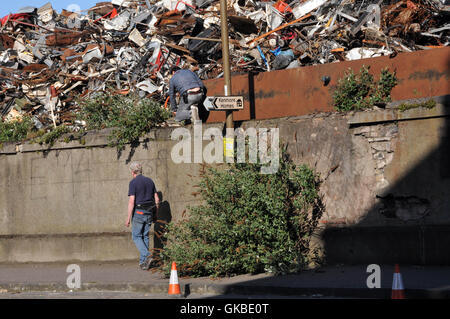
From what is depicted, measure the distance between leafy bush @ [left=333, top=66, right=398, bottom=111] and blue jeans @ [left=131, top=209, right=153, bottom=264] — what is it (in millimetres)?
3736

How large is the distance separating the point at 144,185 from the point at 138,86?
4584mm

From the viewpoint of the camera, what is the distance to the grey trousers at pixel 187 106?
41.2 feet

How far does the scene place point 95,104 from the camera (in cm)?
1377

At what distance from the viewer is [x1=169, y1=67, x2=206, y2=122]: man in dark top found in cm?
1251

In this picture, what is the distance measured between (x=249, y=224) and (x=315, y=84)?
2970mm

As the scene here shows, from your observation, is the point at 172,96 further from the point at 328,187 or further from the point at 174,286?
the point at 174,286

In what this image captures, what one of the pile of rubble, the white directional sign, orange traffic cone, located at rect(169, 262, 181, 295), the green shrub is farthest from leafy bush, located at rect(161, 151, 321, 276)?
the green shrub

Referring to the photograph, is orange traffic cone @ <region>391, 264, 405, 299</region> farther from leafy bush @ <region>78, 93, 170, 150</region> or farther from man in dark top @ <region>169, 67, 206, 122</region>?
leafy bush @ <region>78, 93, 170, 150</region>

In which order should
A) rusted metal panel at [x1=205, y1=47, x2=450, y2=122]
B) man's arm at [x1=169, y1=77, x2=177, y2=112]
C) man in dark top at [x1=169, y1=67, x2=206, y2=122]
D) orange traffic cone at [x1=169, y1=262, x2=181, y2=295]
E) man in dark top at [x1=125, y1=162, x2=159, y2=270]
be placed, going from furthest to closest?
1. man's arm at [x1=169, y1=77, x2=177, y2=112]
2. man in dark top at [x1=169, y1=67, x2=206, y2=122]
3. man in dark top at [x1=125, y1=162, x2=159, y2=270]
4. rusted metal panel at [x1=205, y1=47, x2=450, y2=122]
5. orange traffic cone at [x1=169, y1=262, x2=181, y2=295]

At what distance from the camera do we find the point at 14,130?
14.6m

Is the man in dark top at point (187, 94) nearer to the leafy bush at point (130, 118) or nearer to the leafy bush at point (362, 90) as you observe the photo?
the leafy bush at point (130, 118)

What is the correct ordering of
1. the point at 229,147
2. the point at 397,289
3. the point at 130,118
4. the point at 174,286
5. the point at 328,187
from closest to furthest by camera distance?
the point at 397,289, the point at 174,286, the point at 328,187, the point at 229,147, the point at 130,118

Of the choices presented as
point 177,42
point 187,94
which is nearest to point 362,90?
point 187,94
